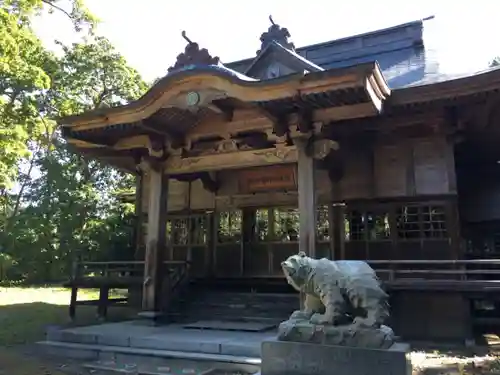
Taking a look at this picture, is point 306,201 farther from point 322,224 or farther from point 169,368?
point 169,368

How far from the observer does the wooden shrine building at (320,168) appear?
8547mm

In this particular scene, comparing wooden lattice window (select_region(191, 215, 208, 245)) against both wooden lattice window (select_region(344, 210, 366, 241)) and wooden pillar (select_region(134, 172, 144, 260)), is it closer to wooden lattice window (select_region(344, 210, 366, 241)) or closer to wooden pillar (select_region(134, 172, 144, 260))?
wooden pillar (select_region(134, 172, 144, 260))

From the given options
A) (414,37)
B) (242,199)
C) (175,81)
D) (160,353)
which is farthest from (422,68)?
(160,353)

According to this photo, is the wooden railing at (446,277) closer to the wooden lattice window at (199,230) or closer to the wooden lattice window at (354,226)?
the wooden lattice window at (354,226)

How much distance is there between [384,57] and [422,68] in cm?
185

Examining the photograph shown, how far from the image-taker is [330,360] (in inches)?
201

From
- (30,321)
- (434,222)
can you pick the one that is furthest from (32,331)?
(434,222)

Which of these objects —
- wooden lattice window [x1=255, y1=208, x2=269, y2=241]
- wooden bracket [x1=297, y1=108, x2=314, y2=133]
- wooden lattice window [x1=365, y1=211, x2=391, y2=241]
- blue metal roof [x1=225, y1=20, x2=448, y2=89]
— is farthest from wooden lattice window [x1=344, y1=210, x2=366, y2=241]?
blue metal roof [x1=225, y1=20, x2=448, y2=89]

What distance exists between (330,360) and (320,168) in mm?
5838

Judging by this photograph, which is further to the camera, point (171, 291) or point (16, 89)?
point (16, 89)

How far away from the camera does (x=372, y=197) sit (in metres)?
10.3

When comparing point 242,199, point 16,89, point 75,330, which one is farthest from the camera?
point 16,89

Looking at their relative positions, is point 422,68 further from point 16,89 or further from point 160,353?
point 16,89

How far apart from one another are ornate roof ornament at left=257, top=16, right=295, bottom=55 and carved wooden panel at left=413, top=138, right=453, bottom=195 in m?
5.23
